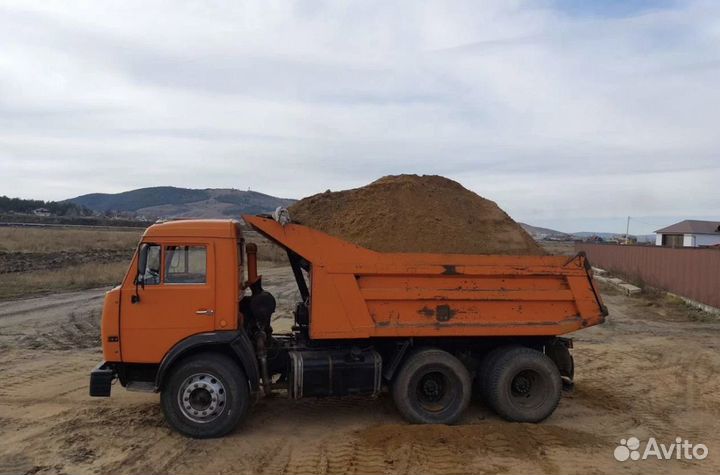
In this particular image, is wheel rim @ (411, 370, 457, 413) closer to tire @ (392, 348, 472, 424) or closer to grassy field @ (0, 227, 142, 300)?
tire @ (392, 348, 472, 424)

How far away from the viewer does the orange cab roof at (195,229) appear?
23.2 ft

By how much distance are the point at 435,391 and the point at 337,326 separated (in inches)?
61.5

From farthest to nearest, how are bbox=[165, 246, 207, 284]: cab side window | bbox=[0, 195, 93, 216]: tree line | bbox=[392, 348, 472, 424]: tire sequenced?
bbox=[0, 195, 93, 216]: tree line → bbox=[392, 348, 472, 424]: tire → bbox=[165, 246, 207, 284]: cab side window

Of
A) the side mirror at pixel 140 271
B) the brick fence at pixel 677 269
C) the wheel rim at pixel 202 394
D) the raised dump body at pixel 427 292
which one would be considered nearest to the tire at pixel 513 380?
the raised dump body at pixel 427 292

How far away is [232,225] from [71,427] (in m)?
3.07

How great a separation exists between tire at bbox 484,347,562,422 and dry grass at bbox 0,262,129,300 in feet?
56.6

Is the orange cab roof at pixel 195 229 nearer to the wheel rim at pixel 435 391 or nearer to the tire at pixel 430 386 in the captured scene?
the tire at pixel 430 386

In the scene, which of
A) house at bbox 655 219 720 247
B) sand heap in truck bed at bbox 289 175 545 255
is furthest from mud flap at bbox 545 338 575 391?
house at bbox 655 219 720 247

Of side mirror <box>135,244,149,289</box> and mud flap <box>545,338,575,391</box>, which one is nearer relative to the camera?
side mirror <box>135,244,149,289</box>

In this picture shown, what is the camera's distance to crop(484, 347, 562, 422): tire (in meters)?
7.54

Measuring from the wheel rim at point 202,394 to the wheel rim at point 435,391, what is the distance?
2.39 m

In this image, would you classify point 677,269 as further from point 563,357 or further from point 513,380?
point 513,380

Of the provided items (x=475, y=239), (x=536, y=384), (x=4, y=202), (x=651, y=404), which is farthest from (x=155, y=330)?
(x=4, y=202)

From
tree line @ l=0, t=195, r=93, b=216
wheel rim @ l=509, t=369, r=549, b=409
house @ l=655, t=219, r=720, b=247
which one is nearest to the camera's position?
wheel rim @ l=509, t=369, r=549, b=409
